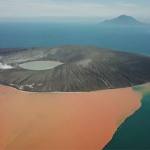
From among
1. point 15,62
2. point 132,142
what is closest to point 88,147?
point 132,142

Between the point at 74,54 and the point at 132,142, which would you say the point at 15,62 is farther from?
the point at 132,142

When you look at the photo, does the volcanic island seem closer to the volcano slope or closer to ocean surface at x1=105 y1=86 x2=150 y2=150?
the volcano slope

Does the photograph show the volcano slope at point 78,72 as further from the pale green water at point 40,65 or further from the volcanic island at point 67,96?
the pale green water at point 40,65

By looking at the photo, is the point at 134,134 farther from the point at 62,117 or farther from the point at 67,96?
the point at 67,96

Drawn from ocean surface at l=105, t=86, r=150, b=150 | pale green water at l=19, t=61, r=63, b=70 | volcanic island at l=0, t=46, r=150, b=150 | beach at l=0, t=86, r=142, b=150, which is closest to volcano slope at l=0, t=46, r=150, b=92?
volcanic island at l=0, t=46, r=150, b=150

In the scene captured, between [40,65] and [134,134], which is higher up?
[40,65]

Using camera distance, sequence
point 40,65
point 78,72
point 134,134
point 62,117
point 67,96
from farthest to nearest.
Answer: point 40,65
point 78,72
point 67,96
point 62,117
point 134,134

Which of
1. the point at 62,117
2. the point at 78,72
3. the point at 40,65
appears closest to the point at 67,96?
the point at 62,117
